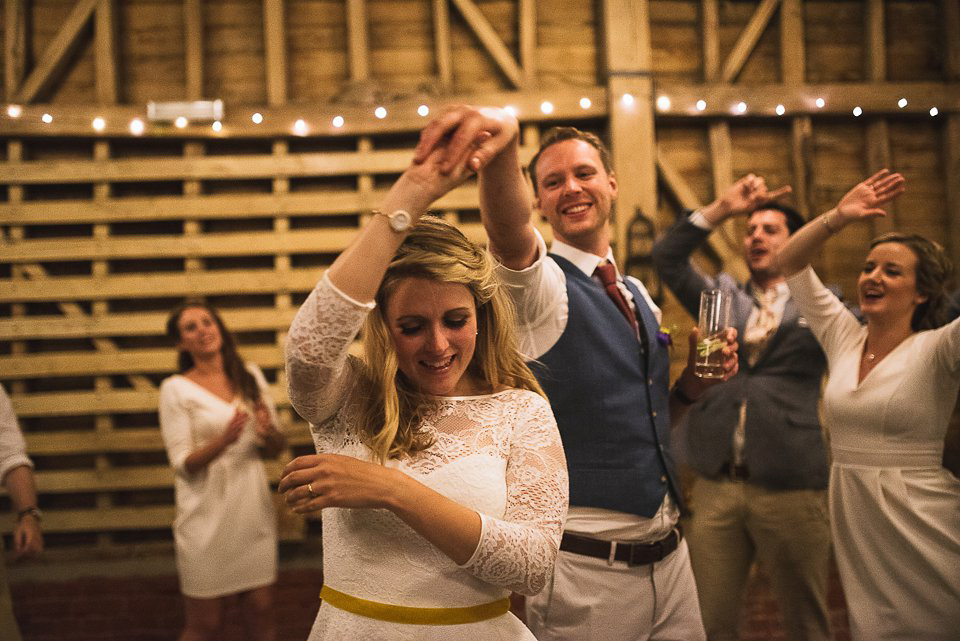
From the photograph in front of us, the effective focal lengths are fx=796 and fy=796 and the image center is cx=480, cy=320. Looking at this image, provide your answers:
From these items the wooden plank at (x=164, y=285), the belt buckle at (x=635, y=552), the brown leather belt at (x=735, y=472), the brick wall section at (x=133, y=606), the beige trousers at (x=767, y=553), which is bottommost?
the brick wall section at (x=133, y=606)

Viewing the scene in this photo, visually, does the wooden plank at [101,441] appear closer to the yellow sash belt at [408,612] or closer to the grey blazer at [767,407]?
the grey blazer at [767,407]

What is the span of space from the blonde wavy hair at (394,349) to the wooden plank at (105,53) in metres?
3.57

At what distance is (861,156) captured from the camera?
4.44 m

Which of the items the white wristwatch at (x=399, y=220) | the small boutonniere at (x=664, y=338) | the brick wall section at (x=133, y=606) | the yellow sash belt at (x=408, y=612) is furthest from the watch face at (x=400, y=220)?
the brick wall section at (x=133, y=606)

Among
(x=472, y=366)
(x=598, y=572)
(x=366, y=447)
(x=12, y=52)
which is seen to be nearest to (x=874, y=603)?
(x=598, y=572)

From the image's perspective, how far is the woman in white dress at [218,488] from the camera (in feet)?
10.3

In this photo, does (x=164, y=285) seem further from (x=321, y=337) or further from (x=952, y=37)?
(x=952, y=37)

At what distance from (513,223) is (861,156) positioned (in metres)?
3.77

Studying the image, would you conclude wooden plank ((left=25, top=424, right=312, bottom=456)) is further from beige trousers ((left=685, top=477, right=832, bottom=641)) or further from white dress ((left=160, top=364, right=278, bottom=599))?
beige trousers ((left=685, top=477, right=832, bottom=641))

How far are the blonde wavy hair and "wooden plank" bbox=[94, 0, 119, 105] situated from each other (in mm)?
3573

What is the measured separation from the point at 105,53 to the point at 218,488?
2.53 metres

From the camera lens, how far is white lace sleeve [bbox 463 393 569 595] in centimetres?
118

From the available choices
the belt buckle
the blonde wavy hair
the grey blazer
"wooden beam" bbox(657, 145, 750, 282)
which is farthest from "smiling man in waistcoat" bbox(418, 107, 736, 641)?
"wooden beam" bbox(657, 145, 750, 282)

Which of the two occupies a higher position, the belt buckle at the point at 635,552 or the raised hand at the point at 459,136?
the raised hand at the point at 459,136
